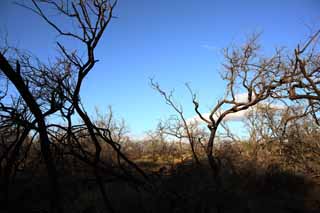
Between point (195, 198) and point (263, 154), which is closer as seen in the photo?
point (195, 198)

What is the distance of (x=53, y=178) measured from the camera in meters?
2.31

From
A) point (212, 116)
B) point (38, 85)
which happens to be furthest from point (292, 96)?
point (38, 85)

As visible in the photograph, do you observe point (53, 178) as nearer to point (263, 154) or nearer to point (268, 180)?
point (268, 180)

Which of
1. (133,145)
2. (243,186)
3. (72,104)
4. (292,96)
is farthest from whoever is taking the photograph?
(133,145)

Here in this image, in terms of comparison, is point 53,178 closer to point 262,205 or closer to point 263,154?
point 262,205

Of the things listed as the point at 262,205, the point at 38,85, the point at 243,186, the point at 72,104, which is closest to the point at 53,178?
the point at 72,104

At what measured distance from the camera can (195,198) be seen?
4742 mm

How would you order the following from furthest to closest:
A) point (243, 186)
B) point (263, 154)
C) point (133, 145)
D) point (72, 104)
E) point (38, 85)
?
1. point (133, 145)
2. point (263, 154)
3. point (243, 186)
4. point (38, 85)
5. point (72, 104)

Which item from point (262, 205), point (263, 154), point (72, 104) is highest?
point (72, 104)

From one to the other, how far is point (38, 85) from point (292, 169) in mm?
10063

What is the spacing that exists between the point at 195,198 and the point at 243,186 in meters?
5.04

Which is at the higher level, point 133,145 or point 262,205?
point 133,145

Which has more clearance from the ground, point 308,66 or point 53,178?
point 308,66

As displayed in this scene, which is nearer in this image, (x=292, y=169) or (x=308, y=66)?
(x=308, y=66)
